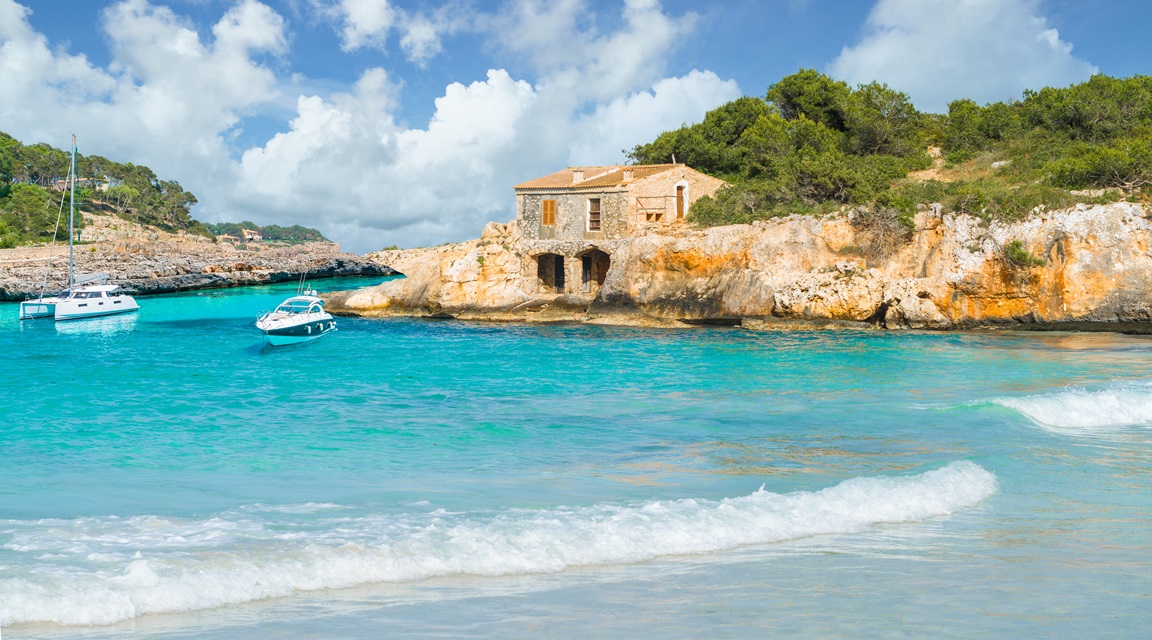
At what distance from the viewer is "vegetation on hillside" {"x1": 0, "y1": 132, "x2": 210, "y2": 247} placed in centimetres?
7369

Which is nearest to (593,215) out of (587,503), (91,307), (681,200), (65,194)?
(681,200)

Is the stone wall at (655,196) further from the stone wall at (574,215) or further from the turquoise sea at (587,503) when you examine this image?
the turquoise sea at (587,503)

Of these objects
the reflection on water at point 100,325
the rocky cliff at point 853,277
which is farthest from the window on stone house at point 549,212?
the reflection on water at point 100,325

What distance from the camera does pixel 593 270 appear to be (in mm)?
39969

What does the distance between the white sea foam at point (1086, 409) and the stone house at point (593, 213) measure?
2268cm

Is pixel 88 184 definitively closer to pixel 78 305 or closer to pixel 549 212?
pixel 78 305

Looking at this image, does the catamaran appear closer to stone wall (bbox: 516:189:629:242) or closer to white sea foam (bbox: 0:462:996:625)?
stone wall (bbox: 516:189:629:242)

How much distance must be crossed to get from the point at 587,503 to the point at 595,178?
31447 mm

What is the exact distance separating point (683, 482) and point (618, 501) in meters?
1.35

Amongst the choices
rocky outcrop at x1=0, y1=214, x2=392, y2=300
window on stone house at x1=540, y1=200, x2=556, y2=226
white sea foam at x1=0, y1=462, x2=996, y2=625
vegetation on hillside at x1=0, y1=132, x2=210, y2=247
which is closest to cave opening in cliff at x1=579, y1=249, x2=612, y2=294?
window on stone house at x1=540, y1=200, x2=556, y2=226

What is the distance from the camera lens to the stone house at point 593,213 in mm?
38188

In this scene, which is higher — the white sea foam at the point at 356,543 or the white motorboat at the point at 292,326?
the white motorboat at the point at 292,326

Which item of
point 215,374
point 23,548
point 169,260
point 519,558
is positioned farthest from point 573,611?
point 169,260

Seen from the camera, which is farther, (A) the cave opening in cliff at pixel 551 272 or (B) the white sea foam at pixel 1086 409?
(A) the cave opening in cliff at pixel 551 272
